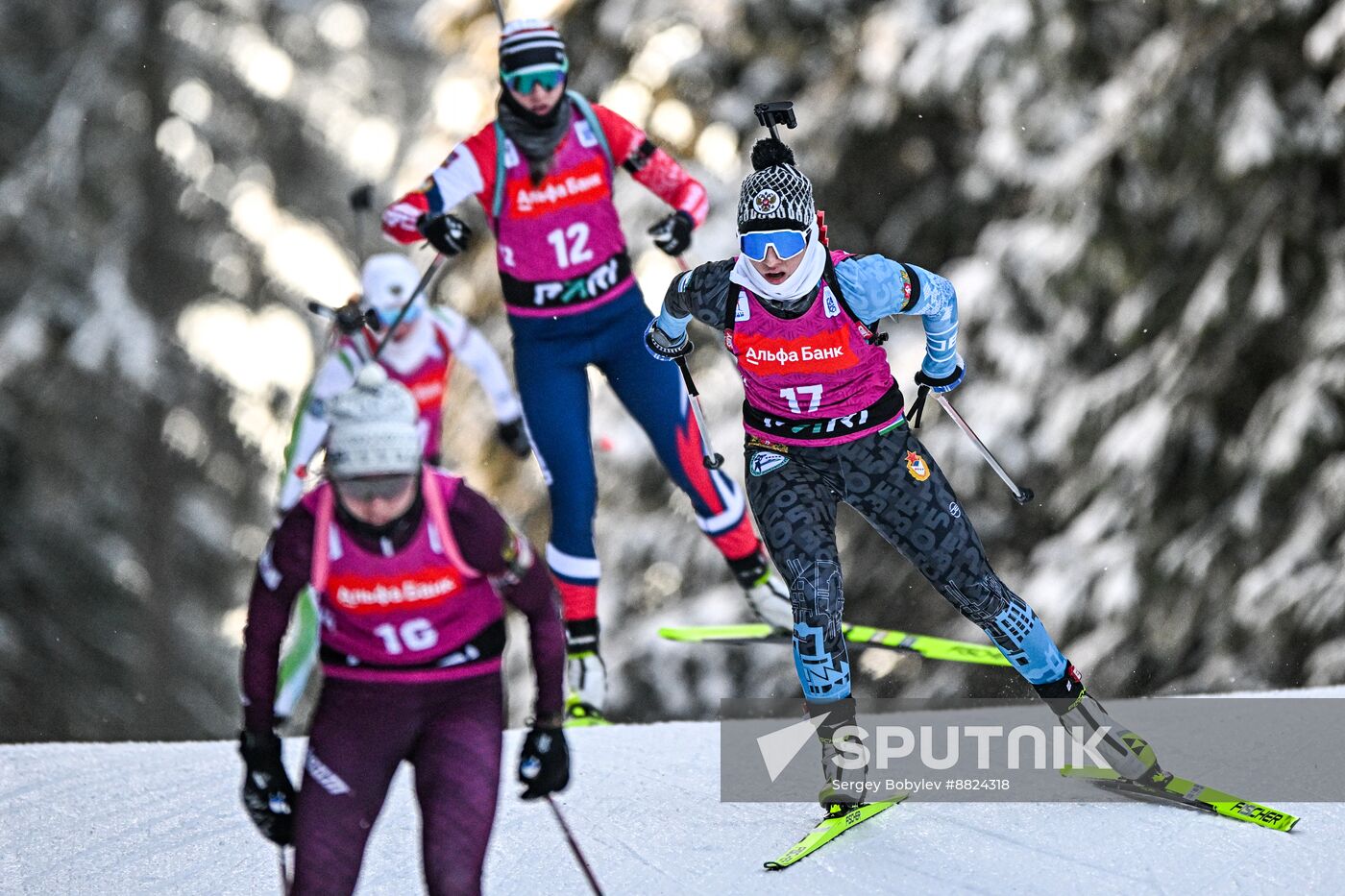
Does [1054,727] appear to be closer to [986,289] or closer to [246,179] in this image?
[986,289]

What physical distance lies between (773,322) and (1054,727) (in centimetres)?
189

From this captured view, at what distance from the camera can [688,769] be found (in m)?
5.74

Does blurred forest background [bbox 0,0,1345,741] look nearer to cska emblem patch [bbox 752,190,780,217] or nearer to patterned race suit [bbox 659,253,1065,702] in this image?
patterned race suit [bbox 659,253,1065,702]

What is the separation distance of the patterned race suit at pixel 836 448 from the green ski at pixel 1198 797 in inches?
24.3

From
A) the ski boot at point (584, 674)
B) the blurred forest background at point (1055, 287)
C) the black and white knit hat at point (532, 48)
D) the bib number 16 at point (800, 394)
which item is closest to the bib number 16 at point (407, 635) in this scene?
the bib number 16 at point (800, 394)

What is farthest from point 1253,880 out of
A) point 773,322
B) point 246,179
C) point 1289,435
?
point 246,179

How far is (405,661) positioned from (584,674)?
2415 millimetres

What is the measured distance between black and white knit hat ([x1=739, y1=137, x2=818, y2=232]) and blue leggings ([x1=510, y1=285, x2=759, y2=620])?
1.22 metres

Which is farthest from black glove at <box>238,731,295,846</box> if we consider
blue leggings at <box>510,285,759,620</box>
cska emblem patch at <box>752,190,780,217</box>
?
blue leggings at <box>510,285,759,620</box>

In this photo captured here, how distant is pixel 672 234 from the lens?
17.1ft

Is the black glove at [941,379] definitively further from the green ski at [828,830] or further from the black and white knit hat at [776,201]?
the green ski at [828,830]

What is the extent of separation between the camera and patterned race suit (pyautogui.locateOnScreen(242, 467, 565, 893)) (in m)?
3.40

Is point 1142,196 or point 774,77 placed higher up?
point 774,77

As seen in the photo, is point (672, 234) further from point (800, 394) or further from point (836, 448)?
point (836, 448)
